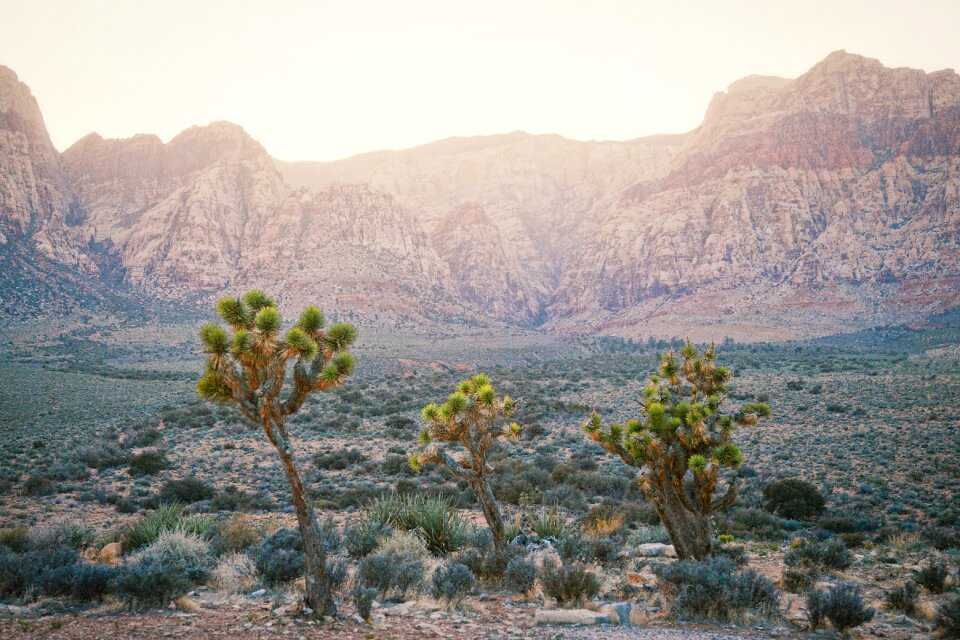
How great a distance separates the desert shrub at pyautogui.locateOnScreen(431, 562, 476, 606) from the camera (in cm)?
787

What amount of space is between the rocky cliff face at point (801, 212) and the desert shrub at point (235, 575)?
324 ft

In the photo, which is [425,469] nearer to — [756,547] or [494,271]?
[756,547]

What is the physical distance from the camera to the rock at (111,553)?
33.2 ft

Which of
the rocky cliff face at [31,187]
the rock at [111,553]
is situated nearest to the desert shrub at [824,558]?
the rock at [111,553]

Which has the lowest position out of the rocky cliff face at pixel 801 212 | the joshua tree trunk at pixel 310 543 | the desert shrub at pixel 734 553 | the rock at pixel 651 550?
the rock at pixel 651 550

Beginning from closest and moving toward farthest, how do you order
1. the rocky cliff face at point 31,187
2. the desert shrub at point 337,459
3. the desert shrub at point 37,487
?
the desert shrub at point 37,487
the desert shrub at point 337,459
the rocky cliff face at point 31,187

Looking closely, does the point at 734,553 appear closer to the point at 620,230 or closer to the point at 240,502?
the point at 240,502

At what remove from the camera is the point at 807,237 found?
107 metres

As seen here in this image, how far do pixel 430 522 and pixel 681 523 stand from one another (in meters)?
4.86

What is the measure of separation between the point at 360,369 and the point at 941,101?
12915 cm

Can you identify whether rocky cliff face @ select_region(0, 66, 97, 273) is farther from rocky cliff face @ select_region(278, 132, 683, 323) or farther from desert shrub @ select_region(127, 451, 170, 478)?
desert shrub @ select_region(127, 451, 170, 478)

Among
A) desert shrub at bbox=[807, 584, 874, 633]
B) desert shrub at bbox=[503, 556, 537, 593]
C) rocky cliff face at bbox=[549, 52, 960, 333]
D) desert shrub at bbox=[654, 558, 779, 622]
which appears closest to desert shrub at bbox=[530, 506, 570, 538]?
desert shrub at bbox=[503, 556, 537, 593]

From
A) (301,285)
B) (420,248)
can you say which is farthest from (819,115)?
(301,285)

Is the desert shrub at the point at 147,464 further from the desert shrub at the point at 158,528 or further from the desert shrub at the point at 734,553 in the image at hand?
the desert shrub at the point at 734,553
